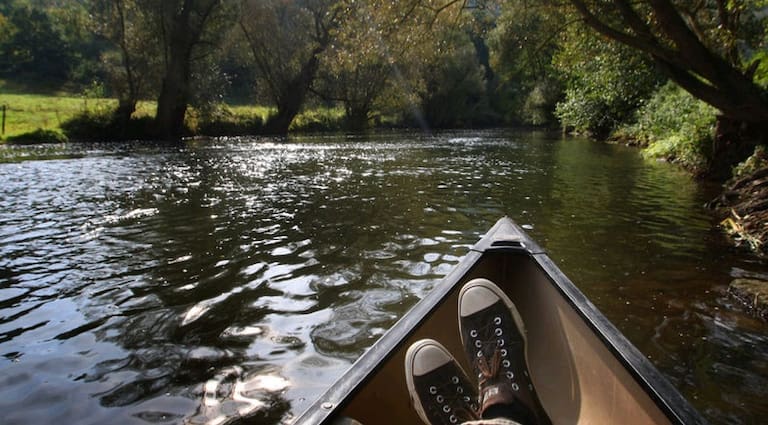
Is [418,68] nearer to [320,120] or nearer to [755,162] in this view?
[320,120]

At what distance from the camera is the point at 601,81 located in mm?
23781

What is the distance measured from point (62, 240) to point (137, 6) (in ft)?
72.8

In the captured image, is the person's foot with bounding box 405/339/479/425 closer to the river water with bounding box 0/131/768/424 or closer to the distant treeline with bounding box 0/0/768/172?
the river water with bounding box 0/131/768/424

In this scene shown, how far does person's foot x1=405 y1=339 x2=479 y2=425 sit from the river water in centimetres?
115

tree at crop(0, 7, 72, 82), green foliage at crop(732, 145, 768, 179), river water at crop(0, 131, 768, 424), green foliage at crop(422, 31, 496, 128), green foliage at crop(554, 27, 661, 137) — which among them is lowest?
river water at crop(0, 131, 768, 424)

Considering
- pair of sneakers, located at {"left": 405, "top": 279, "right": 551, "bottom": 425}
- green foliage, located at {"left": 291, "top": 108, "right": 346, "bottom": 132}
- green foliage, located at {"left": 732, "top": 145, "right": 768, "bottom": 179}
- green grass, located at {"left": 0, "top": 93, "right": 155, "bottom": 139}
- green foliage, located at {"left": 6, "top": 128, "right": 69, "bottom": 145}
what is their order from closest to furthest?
pair of sneakers, located at {"left": 405, "top": 279, "right": 551, "bottom": 425}
green foliage, located at {"left": 732, "top": 145, "right": 768, "bottom": 179}
green foliage, located at {"left": 6, "top": 128, "right": 69, "bottom": 145}
green grass, located at {"left": 0, "top": 93, "right": 155, "bottom": 139}
green foliage, located at {"left": 291, "top": 108, "right": 346, "bottom": 132}

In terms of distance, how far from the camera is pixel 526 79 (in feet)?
140

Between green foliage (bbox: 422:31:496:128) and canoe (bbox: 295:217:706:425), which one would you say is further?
green foliage (bbox: 422:31:496:128)

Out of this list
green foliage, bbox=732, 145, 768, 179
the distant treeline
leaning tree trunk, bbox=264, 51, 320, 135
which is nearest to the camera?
green foliage, bbox=732, 145, 768, 179

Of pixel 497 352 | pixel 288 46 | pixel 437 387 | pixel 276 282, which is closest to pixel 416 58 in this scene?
pixel 288 46

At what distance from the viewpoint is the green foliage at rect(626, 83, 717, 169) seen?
1247 cm

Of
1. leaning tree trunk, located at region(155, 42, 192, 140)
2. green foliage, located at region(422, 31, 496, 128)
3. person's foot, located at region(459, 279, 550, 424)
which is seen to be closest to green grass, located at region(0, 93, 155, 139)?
leaning tree trunk, located at region(155, 42, 192, 140)

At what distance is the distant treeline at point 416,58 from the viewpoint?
379 inches

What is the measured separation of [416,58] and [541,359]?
30.6m
